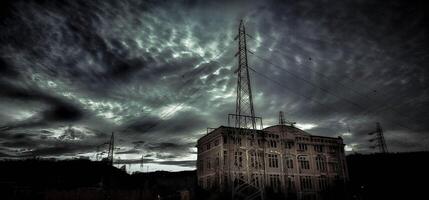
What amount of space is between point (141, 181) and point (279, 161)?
130 ft

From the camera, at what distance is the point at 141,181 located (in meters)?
72.1

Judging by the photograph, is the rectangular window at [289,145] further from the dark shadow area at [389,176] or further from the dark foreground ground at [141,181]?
the dark shadow area at [389,176]

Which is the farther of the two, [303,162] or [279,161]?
[303,162]

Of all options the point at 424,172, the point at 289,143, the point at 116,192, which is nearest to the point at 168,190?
the point at 116,192

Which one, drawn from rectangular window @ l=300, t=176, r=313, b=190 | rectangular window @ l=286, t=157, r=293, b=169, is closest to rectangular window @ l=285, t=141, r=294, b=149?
rectangular window @ l=286, t=157, r=293, b=169

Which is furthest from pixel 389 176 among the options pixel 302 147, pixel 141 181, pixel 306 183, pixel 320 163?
pixel 141 181

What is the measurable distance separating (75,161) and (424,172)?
3848 inches

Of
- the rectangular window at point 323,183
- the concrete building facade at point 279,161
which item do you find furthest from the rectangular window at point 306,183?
the rectangular window at point 323,183

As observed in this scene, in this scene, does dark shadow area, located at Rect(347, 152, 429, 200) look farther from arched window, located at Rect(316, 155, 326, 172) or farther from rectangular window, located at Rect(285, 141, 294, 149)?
rectangular window, located at Rect(285, 141, 294, 149)

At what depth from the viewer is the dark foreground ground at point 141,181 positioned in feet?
146

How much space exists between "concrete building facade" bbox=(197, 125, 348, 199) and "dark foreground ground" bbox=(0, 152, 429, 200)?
3.87m

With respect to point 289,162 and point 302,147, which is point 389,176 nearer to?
point 302,147

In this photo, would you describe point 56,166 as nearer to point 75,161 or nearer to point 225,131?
point 75,161

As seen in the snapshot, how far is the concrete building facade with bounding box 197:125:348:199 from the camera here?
46.1m
